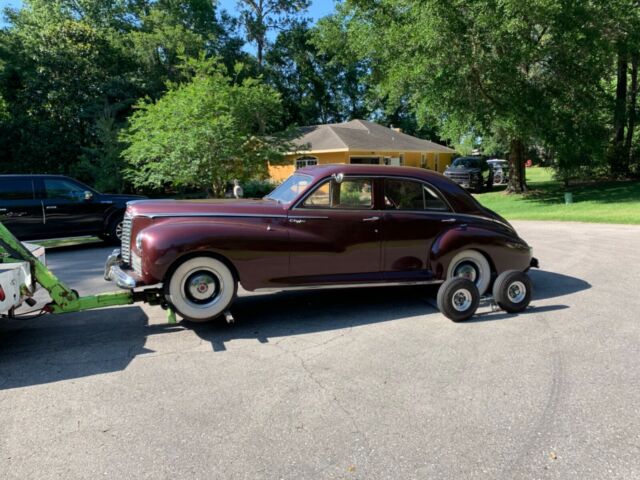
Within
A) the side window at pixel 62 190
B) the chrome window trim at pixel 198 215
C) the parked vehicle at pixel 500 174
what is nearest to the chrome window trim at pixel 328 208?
the chrome window trim at pixel 198 215

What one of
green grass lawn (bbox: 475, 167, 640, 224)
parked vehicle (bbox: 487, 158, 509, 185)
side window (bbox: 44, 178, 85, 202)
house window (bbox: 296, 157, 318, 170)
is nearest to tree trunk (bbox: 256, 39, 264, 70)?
house window (bbox: 296, 157, 318, 170)

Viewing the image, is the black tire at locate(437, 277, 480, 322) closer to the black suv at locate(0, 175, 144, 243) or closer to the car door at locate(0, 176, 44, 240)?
the black suv at locate(0, 175, 144, 243)

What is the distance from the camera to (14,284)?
4.39 m

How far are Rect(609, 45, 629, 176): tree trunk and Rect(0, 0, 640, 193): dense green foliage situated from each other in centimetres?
8

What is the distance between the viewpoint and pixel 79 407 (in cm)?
365

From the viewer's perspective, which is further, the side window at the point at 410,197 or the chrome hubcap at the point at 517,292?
the side window at the point at 410,197

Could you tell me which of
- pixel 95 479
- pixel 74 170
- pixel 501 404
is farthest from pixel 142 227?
pixel 74 170

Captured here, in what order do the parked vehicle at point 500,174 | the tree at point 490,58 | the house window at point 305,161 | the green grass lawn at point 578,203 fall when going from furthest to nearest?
the parked vehicle at point 500,174
the house window at point 305,161
the tree at point 490,58
the green grass lawn at point 578,203

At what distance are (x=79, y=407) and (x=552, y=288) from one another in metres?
6.31

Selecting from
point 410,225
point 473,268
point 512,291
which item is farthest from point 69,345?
point 512,291

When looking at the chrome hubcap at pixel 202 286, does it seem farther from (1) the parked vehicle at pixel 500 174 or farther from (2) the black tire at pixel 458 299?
(1) the parked vehicle at pixel 500 174

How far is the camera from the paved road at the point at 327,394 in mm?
2951

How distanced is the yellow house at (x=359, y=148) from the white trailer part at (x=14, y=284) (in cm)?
2530

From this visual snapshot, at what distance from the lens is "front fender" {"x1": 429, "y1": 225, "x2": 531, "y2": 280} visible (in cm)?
611
